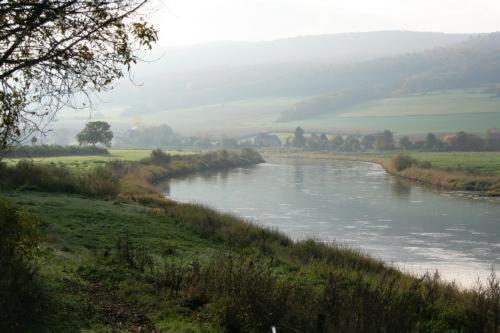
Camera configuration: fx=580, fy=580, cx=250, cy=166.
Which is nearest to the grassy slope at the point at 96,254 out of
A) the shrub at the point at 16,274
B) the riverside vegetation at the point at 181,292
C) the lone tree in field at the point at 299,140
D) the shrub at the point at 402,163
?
the riverside vegetation at the point at 181,292

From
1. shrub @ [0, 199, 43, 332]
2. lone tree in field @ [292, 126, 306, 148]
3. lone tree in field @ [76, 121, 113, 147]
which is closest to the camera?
shrub @ [0, 199, 43, 332]

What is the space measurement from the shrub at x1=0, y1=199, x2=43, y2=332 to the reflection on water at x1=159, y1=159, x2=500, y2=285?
17529mm

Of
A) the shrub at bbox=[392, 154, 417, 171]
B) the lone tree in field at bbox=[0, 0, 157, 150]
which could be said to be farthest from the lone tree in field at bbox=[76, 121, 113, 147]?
the lone tree in field at bbox=[0, 0, 157, 150]

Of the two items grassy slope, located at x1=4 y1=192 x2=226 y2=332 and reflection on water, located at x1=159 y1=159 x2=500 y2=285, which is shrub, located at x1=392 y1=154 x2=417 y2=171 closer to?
reflection on water, located at x1=159 y1=159 x2=500 y2=285

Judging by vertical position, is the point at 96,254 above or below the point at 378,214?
above

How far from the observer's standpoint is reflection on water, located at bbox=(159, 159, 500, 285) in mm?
27656

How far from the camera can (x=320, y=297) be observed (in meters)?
10.5

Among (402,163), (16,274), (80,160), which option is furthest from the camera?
(402,163)

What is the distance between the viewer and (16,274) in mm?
8430

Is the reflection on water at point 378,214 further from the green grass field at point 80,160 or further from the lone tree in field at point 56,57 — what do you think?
the lone tree in field at point 56,57

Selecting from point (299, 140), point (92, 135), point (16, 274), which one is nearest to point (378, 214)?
point (16, 274)

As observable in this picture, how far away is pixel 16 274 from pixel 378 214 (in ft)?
115

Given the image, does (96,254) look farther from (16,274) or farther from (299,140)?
(299,140)

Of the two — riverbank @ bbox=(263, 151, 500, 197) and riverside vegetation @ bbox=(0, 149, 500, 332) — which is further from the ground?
riverside vegetation @ bbox=(0, 149, 500, 332)
